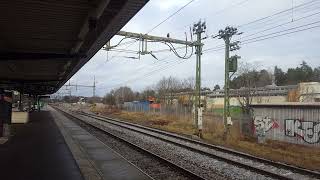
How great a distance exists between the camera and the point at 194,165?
16.9 metres

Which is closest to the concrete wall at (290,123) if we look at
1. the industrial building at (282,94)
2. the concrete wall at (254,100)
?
the industrial building at (282,94)

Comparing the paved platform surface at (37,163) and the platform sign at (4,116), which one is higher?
the platform sign at (4,116)

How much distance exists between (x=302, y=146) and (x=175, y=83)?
3817 inches

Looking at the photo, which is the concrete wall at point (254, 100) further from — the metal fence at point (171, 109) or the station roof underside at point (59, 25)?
the station roof underside at point (59, 25)

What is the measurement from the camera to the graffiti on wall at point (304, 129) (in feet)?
88.1

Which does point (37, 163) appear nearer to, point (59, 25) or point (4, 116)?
point (59, 25)

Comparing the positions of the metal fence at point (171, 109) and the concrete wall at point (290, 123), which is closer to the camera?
the concrete wall at point (290, 123)

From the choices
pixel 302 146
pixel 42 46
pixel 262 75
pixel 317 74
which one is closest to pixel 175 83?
pixel 262 75

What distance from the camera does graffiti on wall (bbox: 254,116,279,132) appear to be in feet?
104

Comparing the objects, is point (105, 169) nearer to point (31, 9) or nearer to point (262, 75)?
point (31, 9)

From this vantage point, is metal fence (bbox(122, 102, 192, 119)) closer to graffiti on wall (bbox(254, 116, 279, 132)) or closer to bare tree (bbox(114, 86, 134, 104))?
graffiti on wall (bbox(254, 116, 279, 132))

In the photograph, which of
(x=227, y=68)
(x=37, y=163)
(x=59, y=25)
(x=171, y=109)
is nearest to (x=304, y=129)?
(x=227, y=68)

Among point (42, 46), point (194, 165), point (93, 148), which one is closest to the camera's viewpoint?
point (194, 165)

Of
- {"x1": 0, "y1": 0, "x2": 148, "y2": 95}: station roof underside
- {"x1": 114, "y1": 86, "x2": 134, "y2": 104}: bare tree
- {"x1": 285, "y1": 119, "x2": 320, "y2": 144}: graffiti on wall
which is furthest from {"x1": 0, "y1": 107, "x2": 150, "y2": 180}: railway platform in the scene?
{"x1": 114, "y1": 86, "x2": 134, "y2": 104}: bare tree
